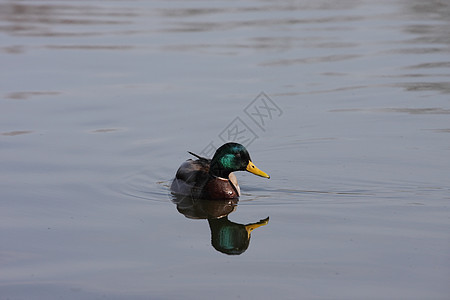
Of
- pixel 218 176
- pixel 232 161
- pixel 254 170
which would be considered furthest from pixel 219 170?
pixel 254 170

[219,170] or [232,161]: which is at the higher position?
[232,161]

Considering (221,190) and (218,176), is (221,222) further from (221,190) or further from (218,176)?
(218,176)

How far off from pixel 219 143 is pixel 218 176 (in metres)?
1.38

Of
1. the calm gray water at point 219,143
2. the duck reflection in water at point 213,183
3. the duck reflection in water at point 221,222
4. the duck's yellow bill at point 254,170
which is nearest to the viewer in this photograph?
A: the calm gray water at point 219,143

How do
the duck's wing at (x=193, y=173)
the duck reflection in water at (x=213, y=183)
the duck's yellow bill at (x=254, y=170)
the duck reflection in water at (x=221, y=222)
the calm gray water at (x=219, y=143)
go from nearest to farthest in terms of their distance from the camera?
the calm gray water at (x=219, y=143) → the duck reflection in water at (x=221, y=222) → the duck reflection in water at (x=213, y=183) → the duck's yellow bill at (x=254, y=170) → the duck's wing at (x=193, y=173)

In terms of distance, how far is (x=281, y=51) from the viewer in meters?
15.0

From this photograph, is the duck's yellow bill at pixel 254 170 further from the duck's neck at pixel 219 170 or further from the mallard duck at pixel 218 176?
the duck's neck at pixel 219 170

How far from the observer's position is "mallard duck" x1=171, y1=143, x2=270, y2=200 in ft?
28.6

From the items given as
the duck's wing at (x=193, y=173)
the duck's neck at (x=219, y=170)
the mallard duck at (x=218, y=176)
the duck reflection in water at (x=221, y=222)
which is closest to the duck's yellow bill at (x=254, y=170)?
the mallard duck at (x=218, y=176)

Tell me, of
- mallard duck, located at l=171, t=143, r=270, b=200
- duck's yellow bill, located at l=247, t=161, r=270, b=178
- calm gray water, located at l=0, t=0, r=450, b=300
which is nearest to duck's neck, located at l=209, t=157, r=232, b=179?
mallard duck, located at l=171, t=143, r=270, b=200

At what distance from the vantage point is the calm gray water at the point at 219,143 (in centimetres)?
639

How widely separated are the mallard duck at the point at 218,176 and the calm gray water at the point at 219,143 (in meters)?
0.23

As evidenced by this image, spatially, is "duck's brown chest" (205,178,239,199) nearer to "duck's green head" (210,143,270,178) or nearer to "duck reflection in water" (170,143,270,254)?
"duck reflection in water" (170,143,270,254)

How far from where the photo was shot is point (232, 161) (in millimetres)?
8781
